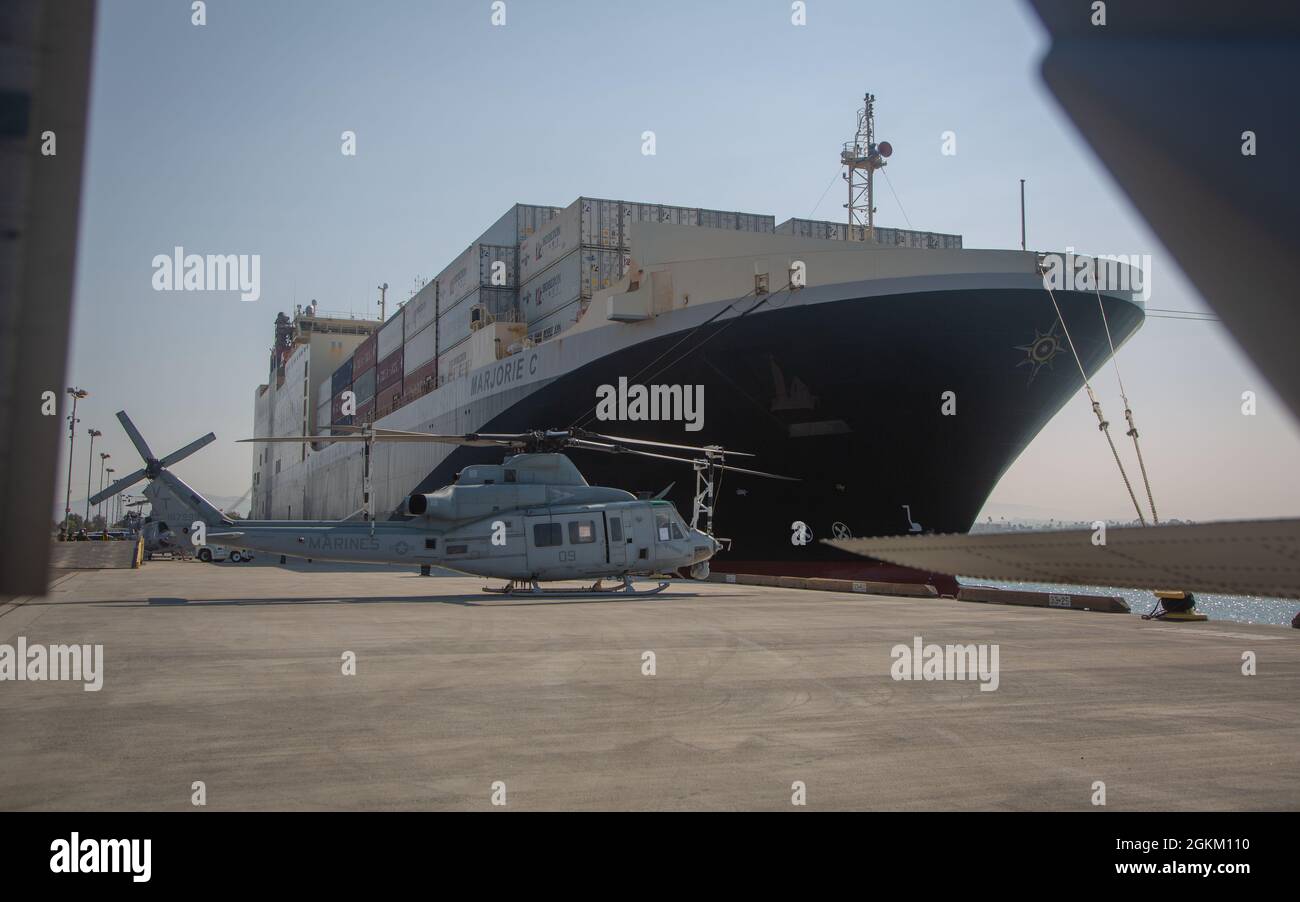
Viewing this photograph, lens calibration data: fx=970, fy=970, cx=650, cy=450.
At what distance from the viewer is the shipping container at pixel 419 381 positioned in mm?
49000

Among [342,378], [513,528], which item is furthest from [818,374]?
[342,378]

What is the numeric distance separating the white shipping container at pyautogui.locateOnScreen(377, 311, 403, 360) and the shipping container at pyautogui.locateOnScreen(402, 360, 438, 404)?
12.7 ft

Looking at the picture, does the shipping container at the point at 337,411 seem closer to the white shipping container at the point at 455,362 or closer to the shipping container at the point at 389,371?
the shipping container at the point at 389,371

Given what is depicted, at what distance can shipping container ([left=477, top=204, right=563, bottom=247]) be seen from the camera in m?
43.5

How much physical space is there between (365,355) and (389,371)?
27.0ft

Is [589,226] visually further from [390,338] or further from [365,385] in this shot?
[365,385]

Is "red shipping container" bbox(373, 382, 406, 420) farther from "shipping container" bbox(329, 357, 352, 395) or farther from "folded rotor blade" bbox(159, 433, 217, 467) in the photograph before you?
"folded rotor blade" bbox(159, 433, 217, 467)

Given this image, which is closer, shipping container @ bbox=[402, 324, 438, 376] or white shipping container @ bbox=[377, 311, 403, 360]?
shipping container @ bbox=[402, 324, 438, 376]

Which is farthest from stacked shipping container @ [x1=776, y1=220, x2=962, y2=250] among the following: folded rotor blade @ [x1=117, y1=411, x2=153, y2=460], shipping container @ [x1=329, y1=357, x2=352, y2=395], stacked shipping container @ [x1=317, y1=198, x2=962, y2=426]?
shipping container @ [x1=329, y1=357, x2=352, y2=395]

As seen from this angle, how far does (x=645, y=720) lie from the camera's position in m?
7.48

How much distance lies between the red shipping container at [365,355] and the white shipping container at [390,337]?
1096 millimetres

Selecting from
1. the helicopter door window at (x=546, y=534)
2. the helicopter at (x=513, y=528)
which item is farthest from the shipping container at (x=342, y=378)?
the helicopter door window at (x=546, y=534)

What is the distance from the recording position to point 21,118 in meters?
2.41
